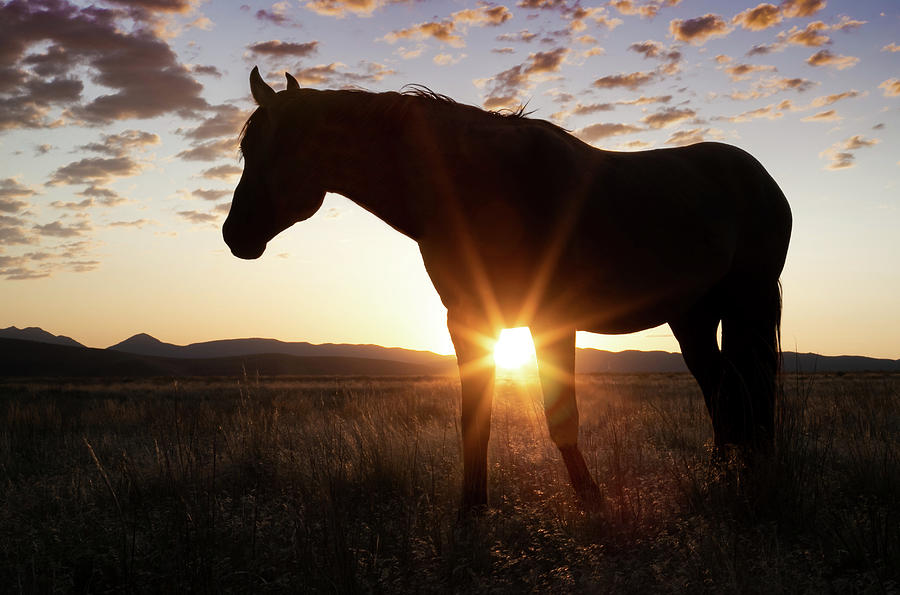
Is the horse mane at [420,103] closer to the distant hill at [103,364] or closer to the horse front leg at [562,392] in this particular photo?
the horse front leg at [562,392]

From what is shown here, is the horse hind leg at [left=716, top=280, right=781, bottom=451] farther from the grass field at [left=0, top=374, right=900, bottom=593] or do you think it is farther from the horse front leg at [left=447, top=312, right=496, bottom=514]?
the horse front leg at [left=447, top=312, right=496, bottom=514]

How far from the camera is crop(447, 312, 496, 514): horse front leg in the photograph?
379 centimetres

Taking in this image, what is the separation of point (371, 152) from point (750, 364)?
304cm

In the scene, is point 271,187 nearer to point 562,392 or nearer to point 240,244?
point 240,244

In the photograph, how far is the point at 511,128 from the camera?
381cm

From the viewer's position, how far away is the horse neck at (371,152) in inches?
148

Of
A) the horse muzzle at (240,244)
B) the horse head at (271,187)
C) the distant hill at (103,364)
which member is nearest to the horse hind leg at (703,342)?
the horse head at (271,187)

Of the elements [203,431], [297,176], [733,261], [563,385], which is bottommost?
[203,431]

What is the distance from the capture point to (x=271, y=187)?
12.3 feet

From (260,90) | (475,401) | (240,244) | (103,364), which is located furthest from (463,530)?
(103,364)

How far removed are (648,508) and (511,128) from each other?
8.19 ft

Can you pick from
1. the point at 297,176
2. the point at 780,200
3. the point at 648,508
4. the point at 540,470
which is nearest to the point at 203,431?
the point at 540,470

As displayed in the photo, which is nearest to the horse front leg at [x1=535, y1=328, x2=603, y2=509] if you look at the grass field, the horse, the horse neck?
the horse

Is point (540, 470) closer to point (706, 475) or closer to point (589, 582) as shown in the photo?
point (706, 475)
